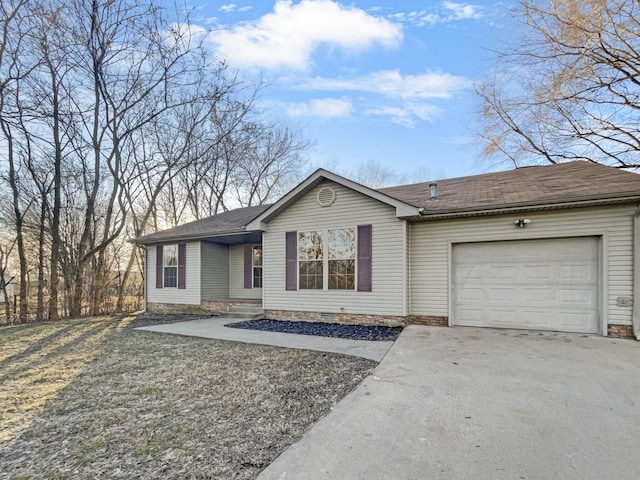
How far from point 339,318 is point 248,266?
4.80m

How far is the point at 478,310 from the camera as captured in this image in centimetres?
762

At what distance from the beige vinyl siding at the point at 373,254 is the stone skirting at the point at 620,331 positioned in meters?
3.83

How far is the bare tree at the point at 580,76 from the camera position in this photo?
7992mm

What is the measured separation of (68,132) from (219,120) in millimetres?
7087

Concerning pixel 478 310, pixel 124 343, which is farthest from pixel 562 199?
pixel 124 343

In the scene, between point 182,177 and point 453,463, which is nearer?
point 453,463

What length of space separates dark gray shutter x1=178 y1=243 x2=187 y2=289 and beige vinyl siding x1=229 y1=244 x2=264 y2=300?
1566mm

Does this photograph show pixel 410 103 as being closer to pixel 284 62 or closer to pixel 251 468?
pixel 284 62

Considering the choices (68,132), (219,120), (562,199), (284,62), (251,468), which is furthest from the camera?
(219,120)

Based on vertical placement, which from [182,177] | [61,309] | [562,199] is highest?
[182,177]

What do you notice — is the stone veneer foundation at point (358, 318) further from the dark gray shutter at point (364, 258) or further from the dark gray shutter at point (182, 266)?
the dark gray shutter at point (182, 266)

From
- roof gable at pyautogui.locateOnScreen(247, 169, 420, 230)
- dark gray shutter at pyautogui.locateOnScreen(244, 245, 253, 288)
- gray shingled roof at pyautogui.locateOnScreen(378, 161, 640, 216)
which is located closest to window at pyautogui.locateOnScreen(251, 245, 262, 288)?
dark gray shutter at pyautogui.locateOnScreen(244, 245, 253, 288)

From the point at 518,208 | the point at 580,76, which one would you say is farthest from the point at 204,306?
the point at 580,76

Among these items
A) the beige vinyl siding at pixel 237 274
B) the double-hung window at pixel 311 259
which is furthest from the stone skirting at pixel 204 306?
the double-hung window at pixel 311 259
